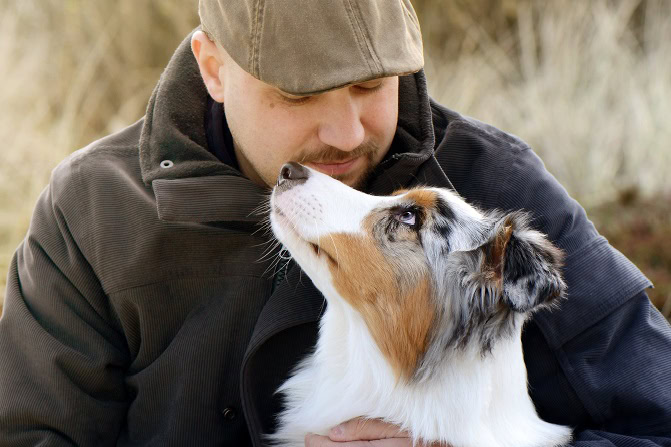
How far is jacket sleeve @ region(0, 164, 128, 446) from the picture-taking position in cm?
322

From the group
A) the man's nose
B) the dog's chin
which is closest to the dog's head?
the dog's chin

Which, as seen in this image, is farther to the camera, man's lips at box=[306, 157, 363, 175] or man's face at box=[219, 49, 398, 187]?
man's lips at box=[306, 157, 363, 175]

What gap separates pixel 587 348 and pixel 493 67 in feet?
19.5

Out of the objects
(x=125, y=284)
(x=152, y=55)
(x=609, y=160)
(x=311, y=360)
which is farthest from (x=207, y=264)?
(x=152, y=55)

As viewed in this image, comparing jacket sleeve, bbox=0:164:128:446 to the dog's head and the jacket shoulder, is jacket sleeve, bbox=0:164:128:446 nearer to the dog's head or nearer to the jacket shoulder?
the dog's head

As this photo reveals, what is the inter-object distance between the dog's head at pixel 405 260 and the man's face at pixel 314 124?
265 millimetres

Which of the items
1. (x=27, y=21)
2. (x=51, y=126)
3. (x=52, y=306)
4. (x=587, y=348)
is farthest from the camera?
(x=27, y=21)

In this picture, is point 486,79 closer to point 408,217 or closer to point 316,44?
point 408,217

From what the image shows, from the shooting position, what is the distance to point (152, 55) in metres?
8.38

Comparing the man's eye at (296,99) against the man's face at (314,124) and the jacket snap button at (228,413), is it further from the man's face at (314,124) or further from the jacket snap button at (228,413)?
the jacket snap button at (228,413)

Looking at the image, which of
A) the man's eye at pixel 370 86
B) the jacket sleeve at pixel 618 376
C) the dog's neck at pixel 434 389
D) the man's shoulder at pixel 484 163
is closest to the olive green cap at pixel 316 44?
the man's eye at pixel 370 86

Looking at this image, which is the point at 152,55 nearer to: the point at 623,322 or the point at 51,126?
the point at 51,126

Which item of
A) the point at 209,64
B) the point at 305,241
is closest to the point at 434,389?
the point at 305,241

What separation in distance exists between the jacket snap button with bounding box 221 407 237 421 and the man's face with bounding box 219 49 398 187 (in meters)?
1.00
